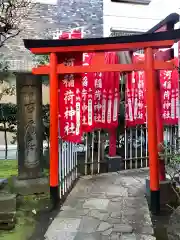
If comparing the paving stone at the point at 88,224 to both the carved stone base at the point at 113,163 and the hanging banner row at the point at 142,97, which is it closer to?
the carved stone base at the point at 113,163

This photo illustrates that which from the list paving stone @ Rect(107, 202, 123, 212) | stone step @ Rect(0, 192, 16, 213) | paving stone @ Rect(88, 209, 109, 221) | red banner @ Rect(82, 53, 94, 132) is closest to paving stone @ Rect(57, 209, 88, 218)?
paving stone @ Rect(88, 209, 109, 221)

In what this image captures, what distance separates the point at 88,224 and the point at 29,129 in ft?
8.95

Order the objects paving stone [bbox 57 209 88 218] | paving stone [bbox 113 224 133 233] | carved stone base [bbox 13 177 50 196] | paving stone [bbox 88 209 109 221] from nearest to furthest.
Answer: paving stone [bbox 113 224 133 233], paving stone [bbox 88 209 109 221], paving stone [bbox 57 209 88 218], carved stone base [bbox 13 177 50 196]

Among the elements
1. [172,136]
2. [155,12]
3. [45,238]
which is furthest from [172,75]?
[155,12]

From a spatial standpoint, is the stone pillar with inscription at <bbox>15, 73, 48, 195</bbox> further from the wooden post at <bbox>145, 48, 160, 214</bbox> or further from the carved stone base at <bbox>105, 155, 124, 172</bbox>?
the carved stone base at <bbox>105, 155, 124, 172</bbox>

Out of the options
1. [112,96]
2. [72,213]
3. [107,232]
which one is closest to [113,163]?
[112,96]

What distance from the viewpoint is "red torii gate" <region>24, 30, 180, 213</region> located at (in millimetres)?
5770

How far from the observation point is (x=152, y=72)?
19.0ft

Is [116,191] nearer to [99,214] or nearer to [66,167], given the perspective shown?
[66,167]

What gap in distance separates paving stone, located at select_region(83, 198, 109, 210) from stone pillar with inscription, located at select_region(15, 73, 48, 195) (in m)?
1.10

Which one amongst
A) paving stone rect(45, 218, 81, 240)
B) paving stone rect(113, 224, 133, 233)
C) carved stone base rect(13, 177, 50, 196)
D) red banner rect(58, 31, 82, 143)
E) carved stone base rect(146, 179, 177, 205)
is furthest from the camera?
carved stone base rect(13, 177, 50, 196)

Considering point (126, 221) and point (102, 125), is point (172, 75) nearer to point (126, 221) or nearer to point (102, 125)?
point (102, 125)

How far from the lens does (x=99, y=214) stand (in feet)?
18.7

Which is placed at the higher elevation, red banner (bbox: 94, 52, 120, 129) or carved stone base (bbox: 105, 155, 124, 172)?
red banner (bbox: 94, 52, 120, 129)
